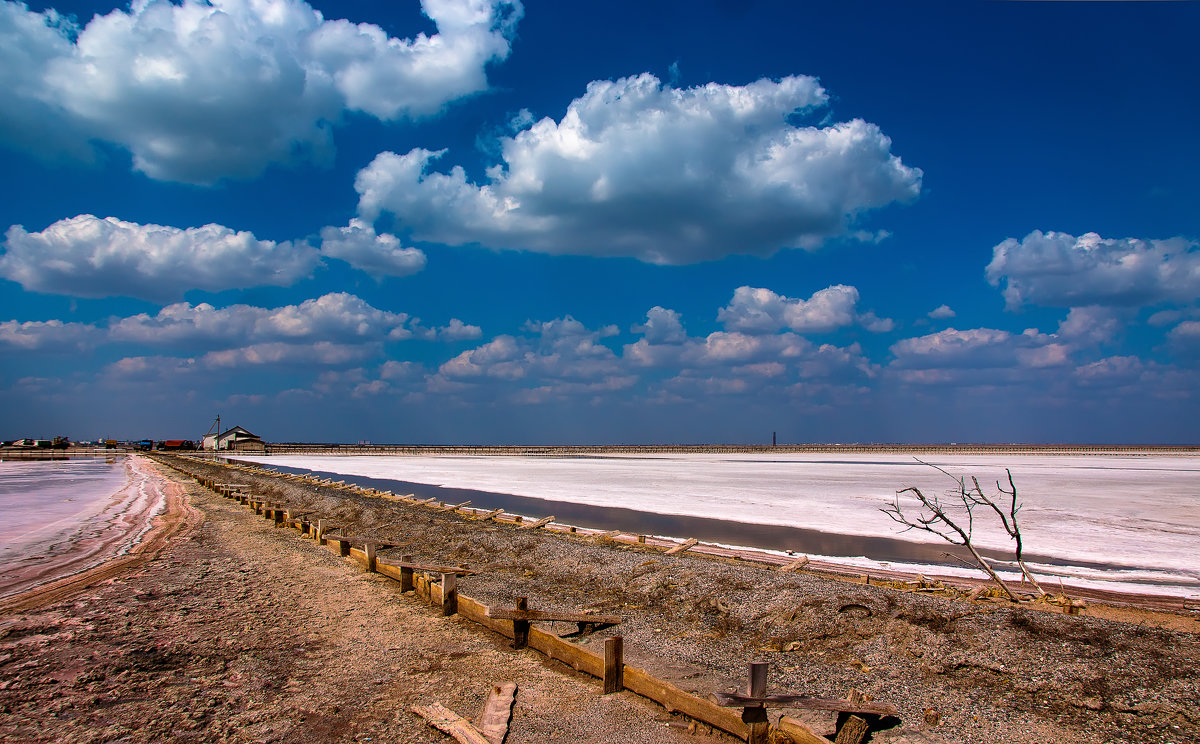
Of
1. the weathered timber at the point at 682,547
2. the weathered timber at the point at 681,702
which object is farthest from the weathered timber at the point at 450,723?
the weathered timber at the point at 682,547

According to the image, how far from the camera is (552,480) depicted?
135 feet

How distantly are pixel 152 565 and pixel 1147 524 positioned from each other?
82.2ft

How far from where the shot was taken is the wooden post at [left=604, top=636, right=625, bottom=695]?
20.8 ft

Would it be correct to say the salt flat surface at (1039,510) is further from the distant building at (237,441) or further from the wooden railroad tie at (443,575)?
the distant building at (237,441)

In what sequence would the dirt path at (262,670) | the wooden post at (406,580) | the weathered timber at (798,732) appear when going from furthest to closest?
1. the wooden post at (406,580)
2. the dirt path at (262,670)
3. the weathered timber at (798,732)

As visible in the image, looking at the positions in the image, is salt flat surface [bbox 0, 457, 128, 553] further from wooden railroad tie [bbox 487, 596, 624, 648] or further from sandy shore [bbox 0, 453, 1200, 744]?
wooden railroad tie [bbox 487, 596, 624, 648]

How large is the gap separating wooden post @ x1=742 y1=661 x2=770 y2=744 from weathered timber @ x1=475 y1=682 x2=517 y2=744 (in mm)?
2007

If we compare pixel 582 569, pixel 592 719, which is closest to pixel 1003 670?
pixel 592 719

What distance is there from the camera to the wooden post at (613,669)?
6352 millimetres

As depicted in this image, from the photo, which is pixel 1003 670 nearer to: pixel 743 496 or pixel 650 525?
pixel 650 525

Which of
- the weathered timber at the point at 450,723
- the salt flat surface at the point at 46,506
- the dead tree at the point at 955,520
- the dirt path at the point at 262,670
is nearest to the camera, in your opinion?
the weathered timber at the point at 450,723

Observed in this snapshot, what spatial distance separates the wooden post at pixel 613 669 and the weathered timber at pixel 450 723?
1368mm

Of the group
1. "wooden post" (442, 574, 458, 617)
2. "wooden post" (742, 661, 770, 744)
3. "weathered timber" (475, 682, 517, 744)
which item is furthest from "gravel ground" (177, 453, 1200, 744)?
"weathered timber" (475, 682, 517, 744)

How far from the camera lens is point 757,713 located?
5.25 m
